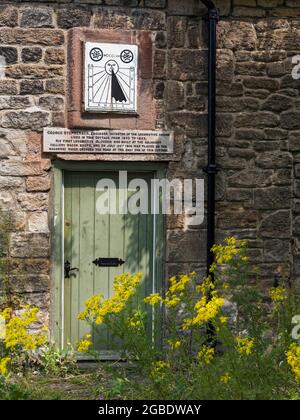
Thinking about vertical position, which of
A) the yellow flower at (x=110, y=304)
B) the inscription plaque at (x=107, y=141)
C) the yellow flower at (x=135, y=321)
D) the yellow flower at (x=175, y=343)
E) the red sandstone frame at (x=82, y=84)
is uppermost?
the red sandstone frame at (x=82, y=84)

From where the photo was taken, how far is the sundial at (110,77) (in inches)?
264

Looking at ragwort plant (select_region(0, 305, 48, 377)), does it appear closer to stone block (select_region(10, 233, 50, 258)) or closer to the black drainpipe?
stone block (select_region(10, 233, 50, 258))

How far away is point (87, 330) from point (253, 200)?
90.0 inches

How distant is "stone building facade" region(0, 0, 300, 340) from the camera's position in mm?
6688

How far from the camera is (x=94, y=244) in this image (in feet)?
22.9

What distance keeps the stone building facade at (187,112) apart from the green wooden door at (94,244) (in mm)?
244

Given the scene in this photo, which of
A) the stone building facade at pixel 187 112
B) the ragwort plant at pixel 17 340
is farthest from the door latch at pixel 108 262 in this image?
the ragwort plant at pixel 17 340

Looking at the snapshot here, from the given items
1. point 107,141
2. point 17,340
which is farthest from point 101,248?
point 17,340

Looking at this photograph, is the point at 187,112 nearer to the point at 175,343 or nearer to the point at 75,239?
the point at 75,239

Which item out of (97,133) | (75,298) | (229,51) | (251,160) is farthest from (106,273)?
(229,51)

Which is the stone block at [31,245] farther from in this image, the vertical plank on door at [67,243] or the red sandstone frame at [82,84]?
the red sandstone frame at [82,84]

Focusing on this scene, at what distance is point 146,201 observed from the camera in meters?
7.04

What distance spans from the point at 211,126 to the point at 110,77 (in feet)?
3.87
